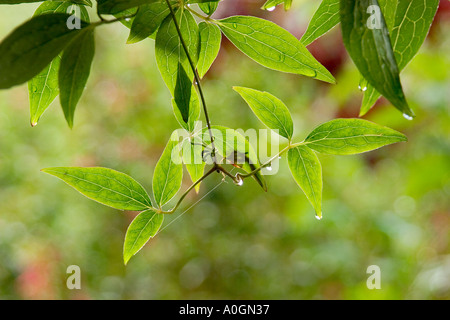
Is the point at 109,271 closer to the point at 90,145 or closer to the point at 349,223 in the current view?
the point at 90,145

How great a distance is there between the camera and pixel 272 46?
1.08ft

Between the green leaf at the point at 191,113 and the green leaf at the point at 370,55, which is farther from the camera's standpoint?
the green leaf at the point at 191,113

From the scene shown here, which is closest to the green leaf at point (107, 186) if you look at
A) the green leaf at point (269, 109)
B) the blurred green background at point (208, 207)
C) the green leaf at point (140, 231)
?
the green leaf at point (140, 231)

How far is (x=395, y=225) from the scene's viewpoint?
4.28 feet

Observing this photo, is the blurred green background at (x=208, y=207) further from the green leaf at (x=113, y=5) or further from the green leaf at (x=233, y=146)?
the green leaf at (x=113, y=5)

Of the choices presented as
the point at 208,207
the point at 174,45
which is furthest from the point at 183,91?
the point at 208,207

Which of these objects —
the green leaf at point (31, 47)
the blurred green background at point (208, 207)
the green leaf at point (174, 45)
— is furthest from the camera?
the blurred green background at point (208, 207)

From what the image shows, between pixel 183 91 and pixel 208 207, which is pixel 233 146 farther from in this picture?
pixel 208 207

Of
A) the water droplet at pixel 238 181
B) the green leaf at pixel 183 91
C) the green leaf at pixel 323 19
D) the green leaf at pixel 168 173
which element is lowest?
the water droplet at pixel 238 181

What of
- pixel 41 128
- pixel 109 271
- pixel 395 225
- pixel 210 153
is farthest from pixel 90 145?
pixel 210 153

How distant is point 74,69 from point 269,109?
167 millimetres

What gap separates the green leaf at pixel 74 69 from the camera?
26 cm

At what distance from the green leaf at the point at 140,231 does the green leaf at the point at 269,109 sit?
4.6 inches

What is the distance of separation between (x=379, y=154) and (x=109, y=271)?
3.54 ft
